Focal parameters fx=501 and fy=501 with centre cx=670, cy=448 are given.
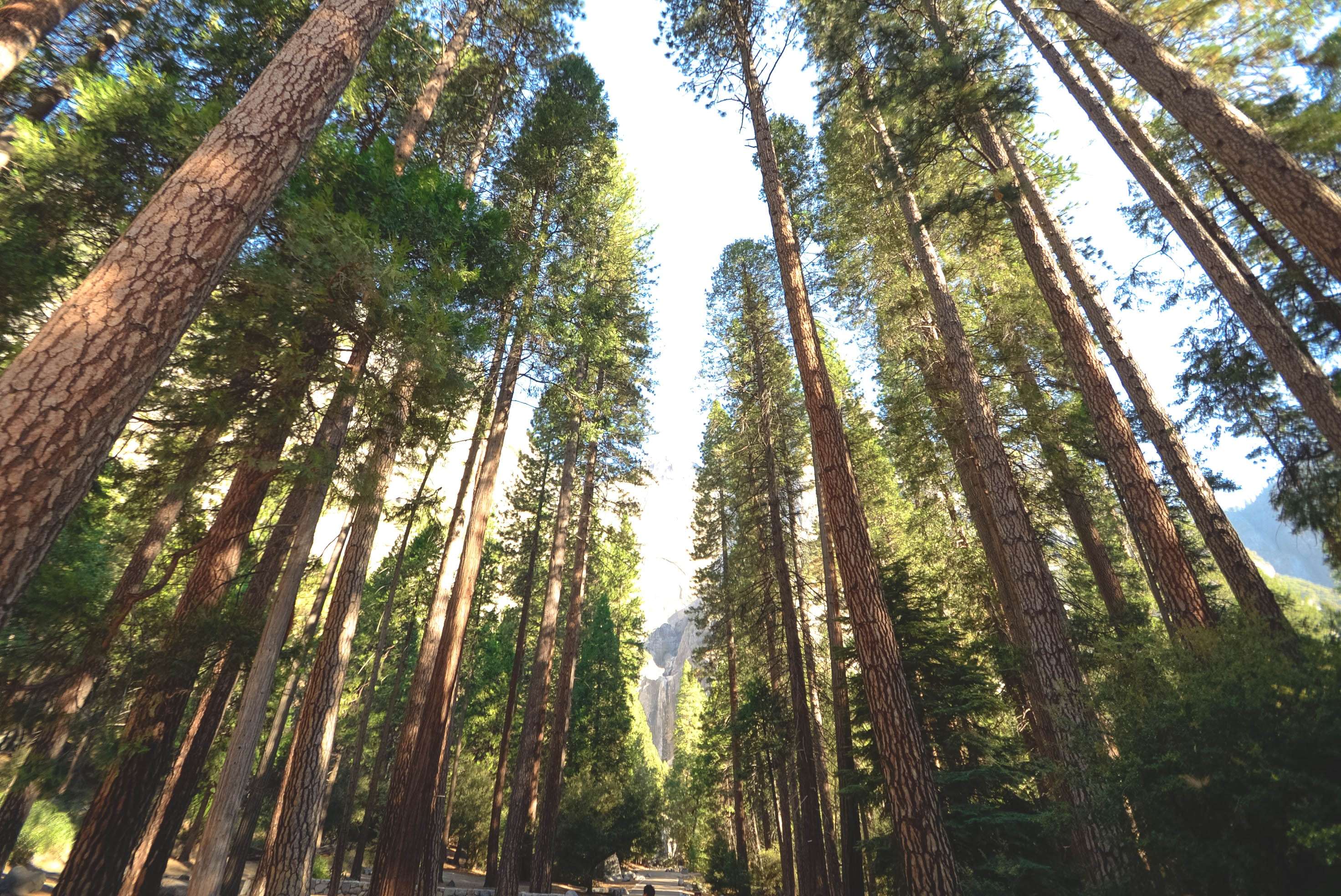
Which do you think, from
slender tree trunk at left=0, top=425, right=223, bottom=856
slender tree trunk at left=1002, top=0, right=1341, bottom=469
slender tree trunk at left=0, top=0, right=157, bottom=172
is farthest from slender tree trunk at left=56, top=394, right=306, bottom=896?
slender tree trunk at left=1002, top=0, right=1341, bottom=469

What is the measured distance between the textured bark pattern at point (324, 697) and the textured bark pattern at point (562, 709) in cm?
578

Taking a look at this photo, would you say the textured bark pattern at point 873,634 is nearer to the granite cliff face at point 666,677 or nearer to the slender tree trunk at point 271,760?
the slender tree trunk at point 271,760

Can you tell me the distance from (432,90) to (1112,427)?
42.1 feet

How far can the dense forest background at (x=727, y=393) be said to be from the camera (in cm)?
385

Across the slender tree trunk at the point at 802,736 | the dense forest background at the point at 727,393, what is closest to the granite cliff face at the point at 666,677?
the slender tree trunk at the point at 802,736

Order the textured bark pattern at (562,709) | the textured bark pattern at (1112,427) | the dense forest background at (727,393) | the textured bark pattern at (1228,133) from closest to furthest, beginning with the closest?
the dense forest background at (727,393)
the textured bark pattern at (1228,133)
the textured bark pattern at (1112,427)
the textured bark pattern at (562,709)

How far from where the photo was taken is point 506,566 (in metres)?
24.0

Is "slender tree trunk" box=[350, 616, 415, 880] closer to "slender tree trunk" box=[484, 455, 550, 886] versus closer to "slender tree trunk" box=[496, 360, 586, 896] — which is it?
"slender tree trunk" box=[484, 455, 550, 886]

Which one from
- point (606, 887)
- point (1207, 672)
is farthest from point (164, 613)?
point (606, 887)

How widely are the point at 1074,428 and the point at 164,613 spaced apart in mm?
16458

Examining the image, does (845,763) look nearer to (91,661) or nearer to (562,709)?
(562,709)

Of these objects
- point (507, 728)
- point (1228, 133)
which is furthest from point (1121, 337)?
point (507, 728)

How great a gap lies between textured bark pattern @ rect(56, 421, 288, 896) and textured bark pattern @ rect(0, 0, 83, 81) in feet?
17.5

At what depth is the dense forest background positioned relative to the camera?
3850 millimetres
